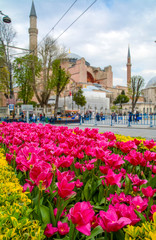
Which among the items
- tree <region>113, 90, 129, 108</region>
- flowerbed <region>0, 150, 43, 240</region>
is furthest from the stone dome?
flowerbed <region>0, 150, 43, 240</region>

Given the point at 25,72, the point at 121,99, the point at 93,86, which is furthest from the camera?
the point at 121,99

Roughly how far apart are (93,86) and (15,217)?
60.0 m

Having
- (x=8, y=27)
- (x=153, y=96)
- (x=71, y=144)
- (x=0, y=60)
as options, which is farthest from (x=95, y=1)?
(x=153, y=96)

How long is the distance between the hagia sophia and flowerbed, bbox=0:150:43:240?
118ft

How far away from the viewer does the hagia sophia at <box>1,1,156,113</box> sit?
4684 cm

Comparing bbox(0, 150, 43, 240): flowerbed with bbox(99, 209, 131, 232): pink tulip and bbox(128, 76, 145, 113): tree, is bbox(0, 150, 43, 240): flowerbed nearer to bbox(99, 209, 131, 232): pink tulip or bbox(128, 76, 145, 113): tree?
bbox(99, 209, 131, 232): pink tulip

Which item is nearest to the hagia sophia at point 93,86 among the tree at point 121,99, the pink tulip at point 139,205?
the tree at point 121,99

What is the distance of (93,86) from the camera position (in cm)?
5984

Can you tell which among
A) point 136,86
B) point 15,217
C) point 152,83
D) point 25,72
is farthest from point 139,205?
point 152,83

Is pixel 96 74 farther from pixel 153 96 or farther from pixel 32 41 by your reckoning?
pixel 32 41

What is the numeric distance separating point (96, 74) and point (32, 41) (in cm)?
3471

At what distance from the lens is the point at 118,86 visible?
81.6m

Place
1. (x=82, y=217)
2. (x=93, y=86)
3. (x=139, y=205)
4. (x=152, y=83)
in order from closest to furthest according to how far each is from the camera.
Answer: (x=82, y=217) → (x=139, y=205) → (x=93, y=86) → (x=152, y=83)

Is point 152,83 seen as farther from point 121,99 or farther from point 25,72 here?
point 25,72
